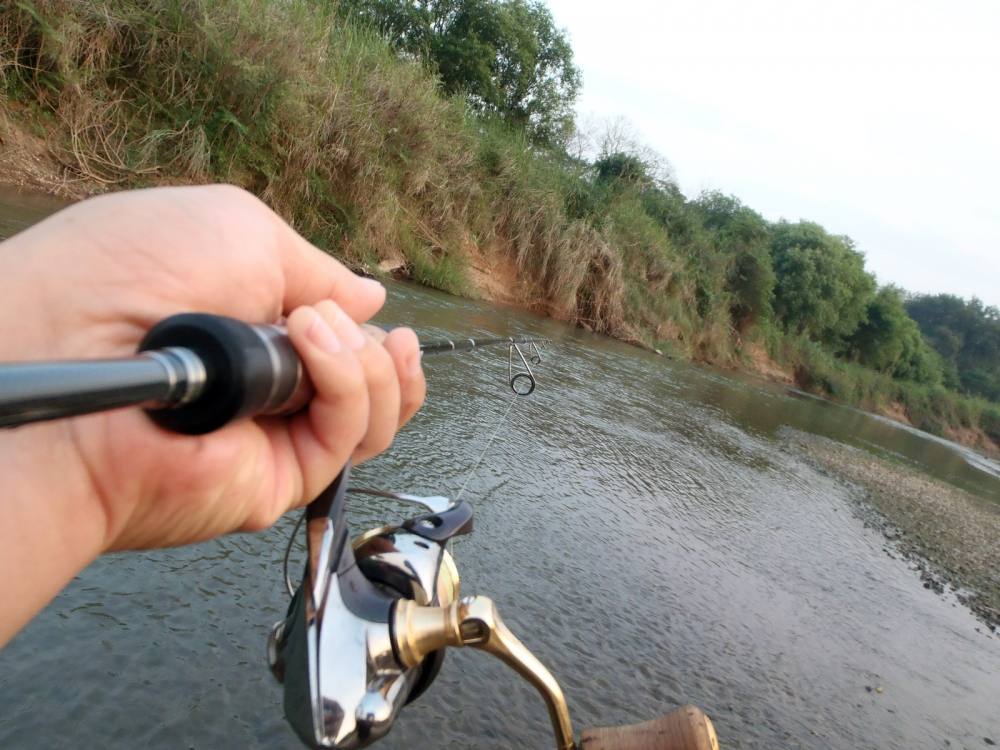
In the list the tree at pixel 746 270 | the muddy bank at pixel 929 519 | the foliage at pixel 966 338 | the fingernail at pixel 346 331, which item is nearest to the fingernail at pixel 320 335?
the fingernail at pixel 346 331

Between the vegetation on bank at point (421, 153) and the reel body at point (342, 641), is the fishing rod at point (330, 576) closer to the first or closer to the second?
the reel body at point (342, 641)

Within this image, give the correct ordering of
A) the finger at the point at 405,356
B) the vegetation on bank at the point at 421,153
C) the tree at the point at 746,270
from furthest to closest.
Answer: the tree at the point at 746,270 < the vegetation on bank at the point at 421,153 < the finger at the point at 405,356

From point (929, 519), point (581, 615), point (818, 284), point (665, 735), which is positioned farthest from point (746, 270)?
point (665, 735)

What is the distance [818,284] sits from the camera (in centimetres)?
→ 3694

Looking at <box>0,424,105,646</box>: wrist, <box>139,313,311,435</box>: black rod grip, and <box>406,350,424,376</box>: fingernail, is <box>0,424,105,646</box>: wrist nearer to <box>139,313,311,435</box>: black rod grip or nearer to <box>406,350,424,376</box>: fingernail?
<box>139,313,311,435</box>: black rod grip

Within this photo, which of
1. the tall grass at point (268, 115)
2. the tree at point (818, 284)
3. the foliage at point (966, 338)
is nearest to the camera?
the tall grass at point (268, 115)

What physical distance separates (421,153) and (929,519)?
10.5 m

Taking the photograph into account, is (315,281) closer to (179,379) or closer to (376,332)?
(376,332)

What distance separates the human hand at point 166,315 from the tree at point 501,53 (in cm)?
2456

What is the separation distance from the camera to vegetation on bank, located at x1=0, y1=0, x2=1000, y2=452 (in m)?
8.75

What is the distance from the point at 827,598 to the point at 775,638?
118 centimetres

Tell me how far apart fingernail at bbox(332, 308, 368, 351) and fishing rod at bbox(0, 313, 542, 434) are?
0.14 meters

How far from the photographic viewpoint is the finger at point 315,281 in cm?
111

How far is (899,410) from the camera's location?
38.9 m
